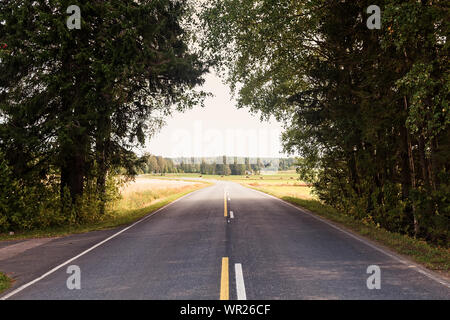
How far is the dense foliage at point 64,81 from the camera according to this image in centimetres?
1095

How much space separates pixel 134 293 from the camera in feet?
16.0

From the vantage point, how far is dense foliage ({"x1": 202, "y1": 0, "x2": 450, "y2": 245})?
26.2ft

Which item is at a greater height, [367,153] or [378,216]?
[367,153]

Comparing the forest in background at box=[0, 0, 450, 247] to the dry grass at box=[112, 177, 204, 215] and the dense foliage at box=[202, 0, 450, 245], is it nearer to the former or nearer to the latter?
the dense foliage at box=[202, 0, 450, 245]

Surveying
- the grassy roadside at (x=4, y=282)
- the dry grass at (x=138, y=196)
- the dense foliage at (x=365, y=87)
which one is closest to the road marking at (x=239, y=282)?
the grassy roadside at (x=4, y=282)

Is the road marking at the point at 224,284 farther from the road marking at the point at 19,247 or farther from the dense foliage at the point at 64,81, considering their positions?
the dense foliage at the point at 64,81

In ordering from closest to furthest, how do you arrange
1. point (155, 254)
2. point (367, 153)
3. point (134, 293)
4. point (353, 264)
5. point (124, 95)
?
point (134, 293)
point (353, 264)
point (155, 254)
point (367, 153)
point (124, 95)

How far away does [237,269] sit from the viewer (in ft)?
19.6

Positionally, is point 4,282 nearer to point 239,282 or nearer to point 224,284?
point 224,284

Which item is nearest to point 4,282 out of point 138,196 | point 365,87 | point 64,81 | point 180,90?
point 64,81
